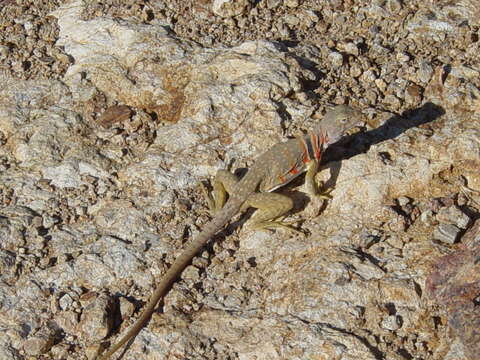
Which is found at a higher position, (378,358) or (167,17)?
(167,17)

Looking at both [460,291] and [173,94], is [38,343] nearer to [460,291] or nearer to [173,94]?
[173,94]

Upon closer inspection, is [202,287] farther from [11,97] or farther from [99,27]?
[99,27]

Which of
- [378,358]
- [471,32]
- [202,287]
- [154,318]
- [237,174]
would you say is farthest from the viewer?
[471,32]

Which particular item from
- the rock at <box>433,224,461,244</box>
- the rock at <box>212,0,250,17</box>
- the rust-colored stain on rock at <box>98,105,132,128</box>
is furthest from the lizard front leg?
the rock at <box>212,0,250,17</box>

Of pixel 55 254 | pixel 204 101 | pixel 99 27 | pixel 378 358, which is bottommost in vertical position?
pixel 378 358

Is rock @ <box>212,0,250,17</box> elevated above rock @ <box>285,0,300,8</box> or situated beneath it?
elevated above

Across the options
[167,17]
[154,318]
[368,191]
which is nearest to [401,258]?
[368,191]

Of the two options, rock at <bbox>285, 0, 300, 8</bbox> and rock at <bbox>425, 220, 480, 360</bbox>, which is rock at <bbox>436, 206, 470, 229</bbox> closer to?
rock at <bbox>425, 220, 480, 360</bbox>

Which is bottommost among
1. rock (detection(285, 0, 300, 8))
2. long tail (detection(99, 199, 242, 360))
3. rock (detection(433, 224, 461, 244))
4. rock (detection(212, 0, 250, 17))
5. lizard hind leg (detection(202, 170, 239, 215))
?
rock (detection(433, 224, 461, 244))
